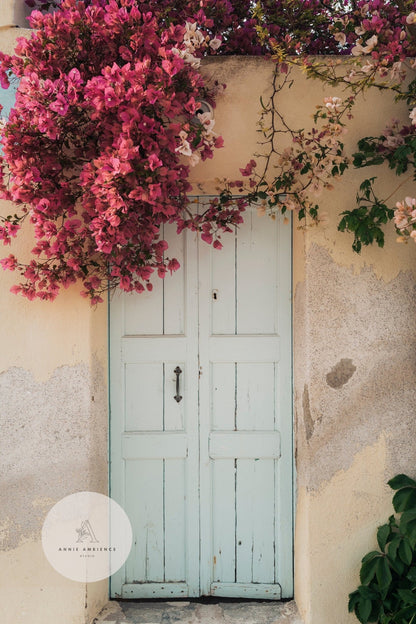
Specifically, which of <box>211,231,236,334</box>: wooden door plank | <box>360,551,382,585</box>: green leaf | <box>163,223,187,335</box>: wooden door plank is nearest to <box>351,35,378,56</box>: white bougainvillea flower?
<box>211,231,236,334</box>: wooden door plank

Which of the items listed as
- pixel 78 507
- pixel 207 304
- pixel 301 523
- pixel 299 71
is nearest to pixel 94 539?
pixel 78 507

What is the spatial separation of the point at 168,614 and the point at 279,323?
1694mm

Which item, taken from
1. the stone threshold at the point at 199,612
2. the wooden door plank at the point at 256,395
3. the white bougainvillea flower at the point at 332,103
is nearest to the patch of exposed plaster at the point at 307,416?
the wooden door plank at the point at 256,395

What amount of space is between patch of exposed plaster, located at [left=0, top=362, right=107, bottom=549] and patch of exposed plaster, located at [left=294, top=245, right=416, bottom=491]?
120 cm

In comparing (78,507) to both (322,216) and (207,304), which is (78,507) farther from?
(322,216)

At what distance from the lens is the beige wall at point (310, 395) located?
278 centimetres

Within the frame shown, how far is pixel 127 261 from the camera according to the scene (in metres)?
2.64

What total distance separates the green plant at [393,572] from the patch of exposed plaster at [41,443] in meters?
1.50

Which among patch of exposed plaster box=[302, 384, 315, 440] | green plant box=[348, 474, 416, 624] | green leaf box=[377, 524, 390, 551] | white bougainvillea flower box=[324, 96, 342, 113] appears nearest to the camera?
white bougainvillea flower box=[324, 96, 342, 113]

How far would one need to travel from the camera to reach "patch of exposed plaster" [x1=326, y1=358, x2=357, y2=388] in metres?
2.83

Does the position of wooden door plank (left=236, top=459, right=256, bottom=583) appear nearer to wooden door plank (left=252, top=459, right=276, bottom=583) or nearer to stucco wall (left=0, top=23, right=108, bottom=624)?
wooden door plank (left=252, top=459, right=276, bottom=583)

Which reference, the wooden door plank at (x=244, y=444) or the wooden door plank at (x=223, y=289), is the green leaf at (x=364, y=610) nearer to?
the wooden door plank at (x=244, y=444)

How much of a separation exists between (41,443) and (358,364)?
68.1 inches

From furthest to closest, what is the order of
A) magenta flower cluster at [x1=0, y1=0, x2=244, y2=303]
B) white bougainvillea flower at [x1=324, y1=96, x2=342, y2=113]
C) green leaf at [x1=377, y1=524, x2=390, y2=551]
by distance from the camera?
green leaf at [x1=377, y1=524, x2=390, y2=551]
white bougainvillea flower at [x1=324, y1=96, x2=342, y2=113]
magenta flower cluster at [x1=0, y1=0, x2=244, y2=303]
